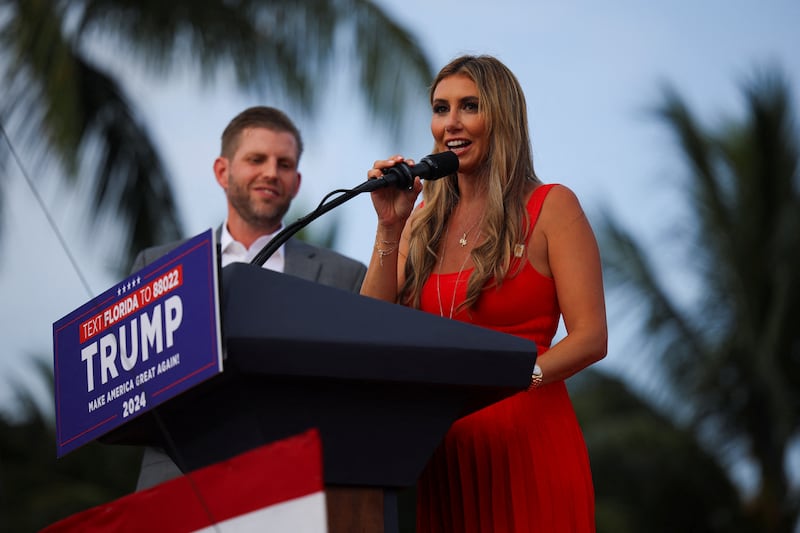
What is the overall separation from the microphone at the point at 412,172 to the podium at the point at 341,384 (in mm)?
453

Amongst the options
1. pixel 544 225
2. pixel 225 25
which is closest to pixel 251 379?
pixel 544 225

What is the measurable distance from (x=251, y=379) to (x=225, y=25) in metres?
9.05

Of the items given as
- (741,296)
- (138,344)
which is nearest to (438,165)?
(138,344)

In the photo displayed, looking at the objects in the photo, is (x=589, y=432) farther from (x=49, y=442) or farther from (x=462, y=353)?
(x=462, y=353)

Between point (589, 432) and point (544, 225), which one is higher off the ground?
point (589, 432)

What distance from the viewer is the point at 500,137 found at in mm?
2988

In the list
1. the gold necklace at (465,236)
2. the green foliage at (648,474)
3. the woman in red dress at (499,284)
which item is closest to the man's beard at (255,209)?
the woman in red dress at (499,284)

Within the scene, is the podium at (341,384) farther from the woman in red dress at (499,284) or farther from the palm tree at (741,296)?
the palm tree at (741,296)

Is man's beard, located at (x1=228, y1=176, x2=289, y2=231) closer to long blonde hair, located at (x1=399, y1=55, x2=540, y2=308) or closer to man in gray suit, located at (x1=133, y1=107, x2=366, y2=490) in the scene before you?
man in gray suit, located at (x1=133, y1=107, x2=366, y2=490)

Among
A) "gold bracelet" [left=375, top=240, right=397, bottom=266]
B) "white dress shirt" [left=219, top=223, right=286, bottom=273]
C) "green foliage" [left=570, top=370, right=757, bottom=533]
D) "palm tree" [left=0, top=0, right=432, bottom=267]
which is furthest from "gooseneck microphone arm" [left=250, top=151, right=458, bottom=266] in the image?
"green foliage" [left=570, top=370, right=757, bottom=533]

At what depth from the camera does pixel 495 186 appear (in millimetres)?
2982

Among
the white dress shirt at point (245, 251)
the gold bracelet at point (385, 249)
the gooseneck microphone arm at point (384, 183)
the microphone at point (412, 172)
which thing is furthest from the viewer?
the white dress shirt at point (245, 251)

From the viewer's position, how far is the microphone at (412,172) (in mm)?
2533

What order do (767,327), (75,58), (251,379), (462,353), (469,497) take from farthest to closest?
1. (767,327)
2. (75,58)
3. (469,497)
4. (462,353)
5. (251,379)
